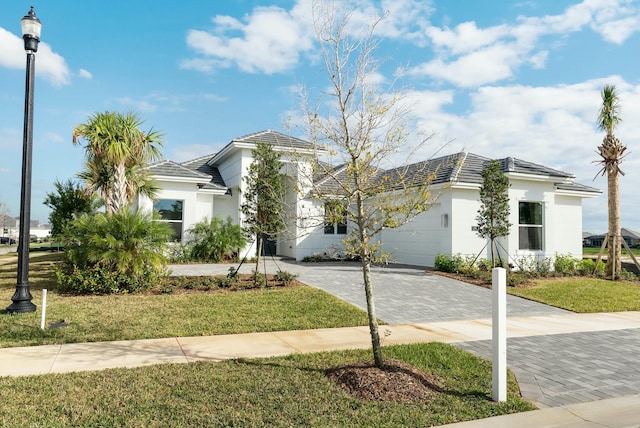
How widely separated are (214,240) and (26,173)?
10.2 meters

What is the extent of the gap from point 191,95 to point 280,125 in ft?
28.2

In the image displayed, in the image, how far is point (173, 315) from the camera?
351 inches

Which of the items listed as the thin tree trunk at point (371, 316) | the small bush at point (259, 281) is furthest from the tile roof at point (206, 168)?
the thin tree trunk at point (371, 316)

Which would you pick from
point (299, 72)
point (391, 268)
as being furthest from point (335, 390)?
point (391, 268)

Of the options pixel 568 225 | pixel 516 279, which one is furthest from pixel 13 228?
pixel 516 279

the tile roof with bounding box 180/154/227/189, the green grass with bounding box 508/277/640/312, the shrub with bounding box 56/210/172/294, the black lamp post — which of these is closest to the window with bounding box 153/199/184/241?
the tile roof with bounding box 180/154/227/189

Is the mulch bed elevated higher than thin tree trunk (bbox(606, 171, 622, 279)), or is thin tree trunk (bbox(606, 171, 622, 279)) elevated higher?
thin tree trunk (bbox(606, 171, 622, 279))

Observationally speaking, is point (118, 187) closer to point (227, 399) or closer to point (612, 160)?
point (227, 399)

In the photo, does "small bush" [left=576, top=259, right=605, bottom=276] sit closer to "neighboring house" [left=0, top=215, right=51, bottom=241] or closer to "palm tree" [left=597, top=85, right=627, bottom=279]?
"palm tree" [left=597, top=85, right=627, bottom=279]

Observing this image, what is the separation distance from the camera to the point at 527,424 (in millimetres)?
4203

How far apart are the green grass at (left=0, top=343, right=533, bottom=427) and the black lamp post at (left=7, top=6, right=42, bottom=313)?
14.4 feet

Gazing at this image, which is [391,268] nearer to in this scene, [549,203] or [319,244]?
[319,244]

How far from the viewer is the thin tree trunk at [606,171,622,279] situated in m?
17.3

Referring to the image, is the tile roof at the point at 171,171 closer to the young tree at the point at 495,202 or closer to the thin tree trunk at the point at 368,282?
the young tree at the point at 495,202
